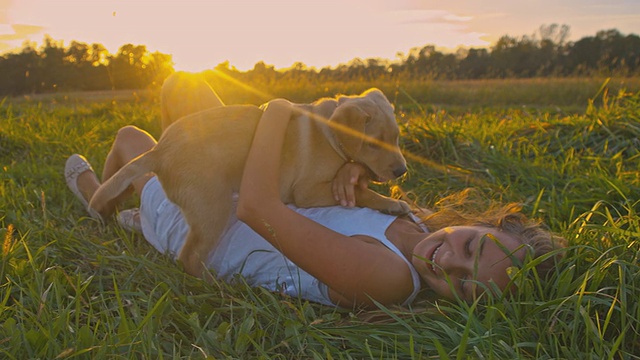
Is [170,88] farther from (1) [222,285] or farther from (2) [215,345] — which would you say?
(2) [215,345]

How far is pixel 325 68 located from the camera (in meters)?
14.4

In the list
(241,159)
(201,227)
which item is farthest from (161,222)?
(241,159)

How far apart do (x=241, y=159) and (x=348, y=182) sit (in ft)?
1.75

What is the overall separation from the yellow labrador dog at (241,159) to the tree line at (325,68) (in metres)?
2.64

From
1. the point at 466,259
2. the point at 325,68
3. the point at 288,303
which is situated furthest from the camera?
the point at 325,68

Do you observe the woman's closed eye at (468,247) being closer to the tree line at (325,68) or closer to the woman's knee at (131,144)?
the woman's knee at (131,144)

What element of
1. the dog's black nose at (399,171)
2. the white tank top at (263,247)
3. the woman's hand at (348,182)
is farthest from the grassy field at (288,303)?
the dog's black nose at (399,171)

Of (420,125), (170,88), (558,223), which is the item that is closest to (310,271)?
(558,223)

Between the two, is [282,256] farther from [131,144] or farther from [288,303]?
[131,144]

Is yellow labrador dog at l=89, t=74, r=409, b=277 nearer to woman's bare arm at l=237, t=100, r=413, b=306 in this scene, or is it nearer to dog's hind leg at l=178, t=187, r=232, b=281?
dog's hind leg at l=178, t=187, r=232, b=281

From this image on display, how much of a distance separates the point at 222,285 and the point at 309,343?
0.59 m

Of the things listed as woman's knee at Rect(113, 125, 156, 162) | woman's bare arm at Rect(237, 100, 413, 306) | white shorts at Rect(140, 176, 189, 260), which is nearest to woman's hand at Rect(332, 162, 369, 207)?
woman's bare arm at Rect(237, 100, 413, 306)

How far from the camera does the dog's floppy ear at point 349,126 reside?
2.62 metres

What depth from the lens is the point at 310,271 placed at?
6.66ft
